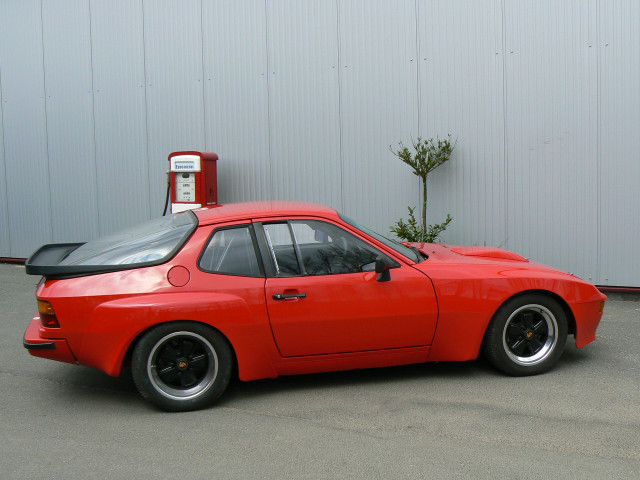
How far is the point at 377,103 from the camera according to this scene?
31.2ft

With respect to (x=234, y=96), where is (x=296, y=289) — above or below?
below

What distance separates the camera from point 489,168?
8.98 meters

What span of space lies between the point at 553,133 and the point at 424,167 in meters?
1.57

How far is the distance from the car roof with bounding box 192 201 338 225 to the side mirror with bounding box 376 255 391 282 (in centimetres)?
56

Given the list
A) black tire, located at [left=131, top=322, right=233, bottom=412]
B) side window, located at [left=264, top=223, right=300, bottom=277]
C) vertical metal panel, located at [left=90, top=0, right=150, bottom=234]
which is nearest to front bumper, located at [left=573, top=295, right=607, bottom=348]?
side window, located at [left=264, top=223, right=300, bottom=277]

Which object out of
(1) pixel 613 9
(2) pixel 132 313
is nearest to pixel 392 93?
(1) pixel 613 9

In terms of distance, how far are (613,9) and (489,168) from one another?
2.26 m

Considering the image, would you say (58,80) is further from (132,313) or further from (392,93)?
(132,313)

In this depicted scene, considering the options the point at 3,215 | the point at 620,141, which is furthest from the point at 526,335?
the point at 3,215

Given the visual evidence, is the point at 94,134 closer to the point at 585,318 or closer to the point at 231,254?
the point at 231,254

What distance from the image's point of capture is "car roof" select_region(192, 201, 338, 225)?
17.6 ft

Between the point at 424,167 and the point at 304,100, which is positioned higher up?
the point at 304,100

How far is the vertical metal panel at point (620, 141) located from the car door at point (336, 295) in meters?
4.09

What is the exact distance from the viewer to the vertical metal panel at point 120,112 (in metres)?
11.1
